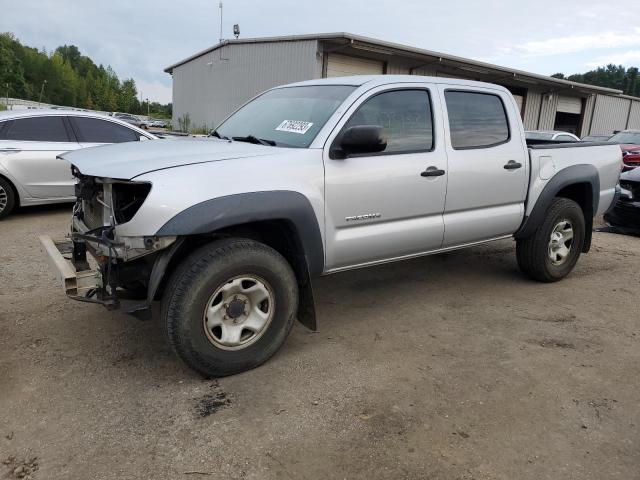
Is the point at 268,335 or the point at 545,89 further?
the point at 545,89

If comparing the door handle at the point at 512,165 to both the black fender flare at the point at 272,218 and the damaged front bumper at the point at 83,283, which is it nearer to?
the black fender flare at the point at 272,218

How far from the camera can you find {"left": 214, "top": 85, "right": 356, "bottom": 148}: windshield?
3.55m

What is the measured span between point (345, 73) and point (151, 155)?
1592cm

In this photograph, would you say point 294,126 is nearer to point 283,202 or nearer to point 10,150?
point 283,202

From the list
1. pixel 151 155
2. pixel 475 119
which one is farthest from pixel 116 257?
pixel 475 119

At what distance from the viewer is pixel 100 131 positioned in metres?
7.73

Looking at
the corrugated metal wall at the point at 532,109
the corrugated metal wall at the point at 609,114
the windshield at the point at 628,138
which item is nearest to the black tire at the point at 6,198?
the windshield at the point at 628,138

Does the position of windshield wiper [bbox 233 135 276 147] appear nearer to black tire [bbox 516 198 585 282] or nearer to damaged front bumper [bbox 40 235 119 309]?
damaged front bumper [bbox 40 235 119 309]

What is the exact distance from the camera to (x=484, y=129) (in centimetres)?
439

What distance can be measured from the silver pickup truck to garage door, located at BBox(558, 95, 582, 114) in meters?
26.5

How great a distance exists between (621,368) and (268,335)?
2.42 m

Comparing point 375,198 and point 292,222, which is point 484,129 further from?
point 292,222

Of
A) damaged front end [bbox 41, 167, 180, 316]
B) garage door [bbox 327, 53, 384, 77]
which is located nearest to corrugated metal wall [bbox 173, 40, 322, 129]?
garage door [bbox 327, 53, 384, 77]

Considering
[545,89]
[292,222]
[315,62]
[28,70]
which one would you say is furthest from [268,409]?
[28,70]
